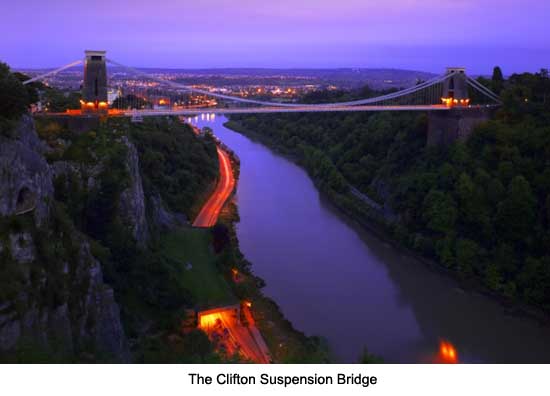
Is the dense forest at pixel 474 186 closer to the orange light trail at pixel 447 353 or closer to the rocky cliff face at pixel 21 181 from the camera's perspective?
the orange light trail at pixel 447 353

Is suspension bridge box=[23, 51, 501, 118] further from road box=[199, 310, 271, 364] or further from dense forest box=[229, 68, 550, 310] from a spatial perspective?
road box=[199, 310, 271, 364]

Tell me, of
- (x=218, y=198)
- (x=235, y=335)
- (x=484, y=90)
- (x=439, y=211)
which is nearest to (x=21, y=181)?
(x=235, y=335)

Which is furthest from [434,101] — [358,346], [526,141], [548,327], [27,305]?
[27,305]

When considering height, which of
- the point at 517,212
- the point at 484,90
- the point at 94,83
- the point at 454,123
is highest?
the point at 484,90

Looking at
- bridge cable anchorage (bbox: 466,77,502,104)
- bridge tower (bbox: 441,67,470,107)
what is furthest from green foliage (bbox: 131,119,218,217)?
bridge cable anchorage (bbox: 466,77,502,104)

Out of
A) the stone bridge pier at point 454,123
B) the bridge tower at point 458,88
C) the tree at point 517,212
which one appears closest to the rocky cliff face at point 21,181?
the tree at point 517,212

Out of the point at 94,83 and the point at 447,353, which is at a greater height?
the point at 94,83

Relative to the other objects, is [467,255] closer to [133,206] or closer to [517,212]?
[517,212]
